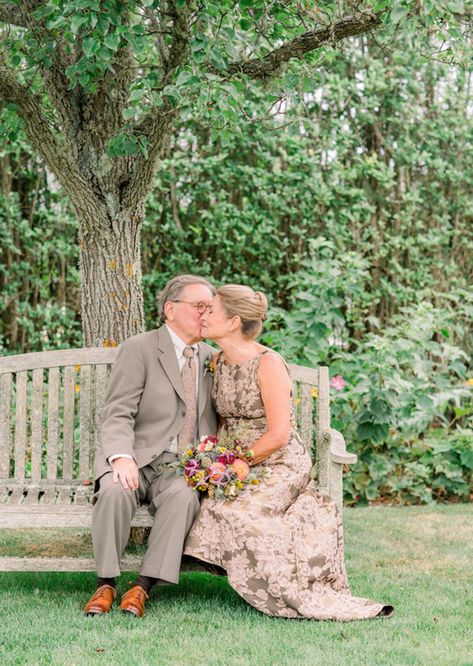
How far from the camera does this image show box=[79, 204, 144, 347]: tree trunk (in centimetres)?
466

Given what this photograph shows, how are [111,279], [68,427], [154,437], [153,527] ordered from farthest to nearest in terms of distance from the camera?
[111,279]
[68,427]
[154,437]
[153,527]

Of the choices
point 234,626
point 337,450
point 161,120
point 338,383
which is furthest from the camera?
point 338,383

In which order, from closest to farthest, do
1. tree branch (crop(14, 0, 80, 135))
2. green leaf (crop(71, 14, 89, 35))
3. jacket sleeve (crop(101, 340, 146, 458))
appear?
1. green leaf (crop(71, 14, 89, 35))
2. jacket sleeve (crop(101, 340, 146, 458))
3. tree branch (crop(14, 0, 80, 135))

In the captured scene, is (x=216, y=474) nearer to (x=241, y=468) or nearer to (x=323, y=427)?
(x=241, y=468)

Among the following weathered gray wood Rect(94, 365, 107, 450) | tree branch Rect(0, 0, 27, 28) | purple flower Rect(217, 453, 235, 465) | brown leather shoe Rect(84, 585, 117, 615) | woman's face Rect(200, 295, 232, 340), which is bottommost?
brown leather shoe Rect(84, 585, 117, 615)

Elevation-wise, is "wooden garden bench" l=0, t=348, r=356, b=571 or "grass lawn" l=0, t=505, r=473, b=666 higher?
"wooden garden bench" l=0, t=348, r=356, b=571

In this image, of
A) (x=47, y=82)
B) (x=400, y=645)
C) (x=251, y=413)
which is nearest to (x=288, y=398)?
(x=251, y=413)

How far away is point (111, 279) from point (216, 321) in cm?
95

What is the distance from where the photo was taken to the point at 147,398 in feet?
13.2

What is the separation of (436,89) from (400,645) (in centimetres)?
580

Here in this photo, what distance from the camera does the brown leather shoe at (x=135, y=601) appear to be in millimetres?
3561

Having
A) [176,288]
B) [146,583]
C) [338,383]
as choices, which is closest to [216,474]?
[146,583]

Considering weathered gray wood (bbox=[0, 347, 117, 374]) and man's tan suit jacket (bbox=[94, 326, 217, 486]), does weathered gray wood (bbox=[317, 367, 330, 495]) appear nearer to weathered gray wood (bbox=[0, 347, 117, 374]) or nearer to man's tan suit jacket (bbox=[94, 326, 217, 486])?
man's tan suit jacket (bbox=[94, 326, 217, 486])

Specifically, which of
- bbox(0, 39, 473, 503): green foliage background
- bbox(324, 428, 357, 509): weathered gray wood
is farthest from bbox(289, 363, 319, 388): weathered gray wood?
bbox(0, 39, 473, 503): green foliage background
